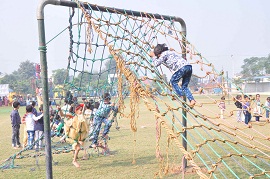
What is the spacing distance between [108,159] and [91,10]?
3024 mm

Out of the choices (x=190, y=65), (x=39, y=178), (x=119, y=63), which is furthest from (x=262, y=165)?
(x=39, y=178)

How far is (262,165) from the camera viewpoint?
527 centimetres

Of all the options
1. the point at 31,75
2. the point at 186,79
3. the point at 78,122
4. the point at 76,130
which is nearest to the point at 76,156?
the point at 76,130

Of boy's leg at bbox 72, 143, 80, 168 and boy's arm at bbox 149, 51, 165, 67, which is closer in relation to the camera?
boy's arm at bbox 149, 51, 165, 67

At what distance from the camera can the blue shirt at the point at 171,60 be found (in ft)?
15.4

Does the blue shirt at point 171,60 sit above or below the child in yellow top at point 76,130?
above

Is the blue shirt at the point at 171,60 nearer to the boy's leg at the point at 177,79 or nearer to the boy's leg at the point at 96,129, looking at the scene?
the boy's leg at the point at 177,79

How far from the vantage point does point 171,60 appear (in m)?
4.72

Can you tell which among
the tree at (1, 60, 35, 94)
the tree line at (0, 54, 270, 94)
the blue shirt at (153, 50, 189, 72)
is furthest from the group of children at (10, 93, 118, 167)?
the tree at (1, 60, 35, 94)

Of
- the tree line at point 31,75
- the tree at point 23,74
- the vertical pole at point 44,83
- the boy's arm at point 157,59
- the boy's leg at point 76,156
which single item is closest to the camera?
the vertical pole at point 44,83

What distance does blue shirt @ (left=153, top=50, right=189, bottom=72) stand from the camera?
4695 millimetres

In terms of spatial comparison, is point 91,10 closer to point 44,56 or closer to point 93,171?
point 44,56

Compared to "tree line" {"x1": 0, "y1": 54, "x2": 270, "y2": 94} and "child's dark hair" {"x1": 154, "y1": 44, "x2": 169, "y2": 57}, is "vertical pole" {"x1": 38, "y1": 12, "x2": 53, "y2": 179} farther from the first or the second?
"tree line" {"x1": 0, "y1": 54, "x2": 270, "y2": 94}

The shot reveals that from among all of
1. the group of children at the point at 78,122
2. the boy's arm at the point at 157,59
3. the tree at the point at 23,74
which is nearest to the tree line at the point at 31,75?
the tree at the point at 23,74
